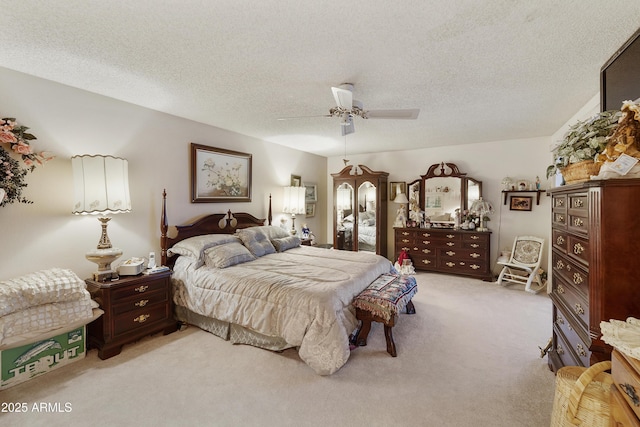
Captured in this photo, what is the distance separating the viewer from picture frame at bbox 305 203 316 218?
19.4ft

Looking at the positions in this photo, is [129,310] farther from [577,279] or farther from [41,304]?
[577,279]

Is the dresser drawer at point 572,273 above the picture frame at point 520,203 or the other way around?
the other way around

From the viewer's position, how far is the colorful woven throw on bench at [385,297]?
2496mm

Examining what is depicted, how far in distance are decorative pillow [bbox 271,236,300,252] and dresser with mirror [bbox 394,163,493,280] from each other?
2277mm

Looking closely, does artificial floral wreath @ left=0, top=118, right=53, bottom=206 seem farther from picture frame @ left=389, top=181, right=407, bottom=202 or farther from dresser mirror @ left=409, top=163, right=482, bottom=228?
dresser mirror @ left=409, top=163, right=482, bottom=228

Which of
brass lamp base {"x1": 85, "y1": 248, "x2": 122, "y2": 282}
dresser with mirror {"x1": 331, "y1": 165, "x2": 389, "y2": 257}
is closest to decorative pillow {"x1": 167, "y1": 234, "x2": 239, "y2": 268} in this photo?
brass lamp base {"x1": 85, "y1": 248, "x2": 122, "y2": 282}

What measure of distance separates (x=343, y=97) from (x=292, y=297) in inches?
69.5

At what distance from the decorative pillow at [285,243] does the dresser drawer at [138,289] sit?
1547 mm

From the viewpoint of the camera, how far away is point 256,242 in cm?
378

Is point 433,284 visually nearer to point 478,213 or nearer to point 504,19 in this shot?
point 478,213

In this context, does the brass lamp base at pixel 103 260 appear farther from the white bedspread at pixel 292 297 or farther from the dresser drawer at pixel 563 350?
the dresser drawer at pixel 563 350

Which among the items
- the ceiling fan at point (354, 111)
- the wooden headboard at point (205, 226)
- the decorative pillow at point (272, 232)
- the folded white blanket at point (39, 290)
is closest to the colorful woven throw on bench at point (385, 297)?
the ceiling fan at point (354, 111)

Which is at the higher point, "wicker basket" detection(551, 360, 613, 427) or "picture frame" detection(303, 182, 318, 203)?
"picture frame" detection(303, 182, 318, 203)

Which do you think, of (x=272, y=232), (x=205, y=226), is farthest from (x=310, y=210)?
(x=205, y=226)
